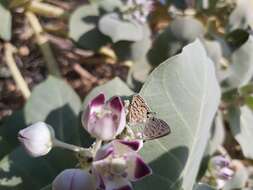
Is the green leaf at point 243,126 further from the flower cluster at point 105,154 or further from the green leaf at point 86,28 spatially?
the flower cluster at point 105,154

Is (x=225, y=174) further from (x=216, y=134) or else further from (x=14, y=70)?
(x=14, y=70)

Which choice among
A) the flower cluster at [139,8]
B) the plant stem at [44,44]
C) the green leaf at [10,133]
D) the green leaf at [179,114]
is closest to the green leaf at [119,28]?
the flower cluster at [139,8]

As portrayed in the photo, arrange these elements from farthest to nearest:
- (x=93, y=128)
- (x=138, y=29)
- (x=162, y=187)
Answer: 1. (x=138, y=29)
2. (x=162, y=187)
3. (x=93, y=128)

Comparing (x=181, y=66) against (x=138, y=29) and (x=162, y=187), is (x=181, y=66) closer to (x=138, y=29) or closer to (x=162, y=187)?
(x=162, y=187)

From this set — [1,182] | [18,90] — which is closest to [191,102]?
[1,182]

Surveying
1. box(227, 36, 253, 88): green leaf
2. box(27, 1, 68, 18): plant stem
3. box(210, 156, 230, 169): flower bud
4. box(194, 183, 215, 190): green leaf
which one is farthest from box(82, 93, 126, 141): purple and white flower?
box(27, 1, 68, 18): plant stem
